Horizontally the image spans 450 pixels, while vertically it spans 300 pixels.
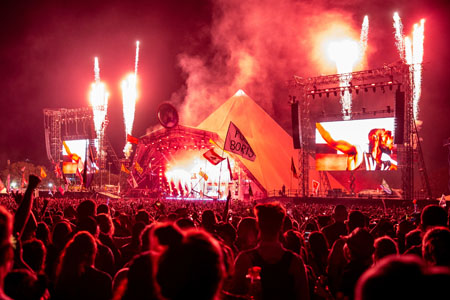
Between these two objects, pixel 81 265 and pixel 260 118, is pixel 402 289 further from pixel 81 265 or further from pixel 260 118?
pixel 260 118

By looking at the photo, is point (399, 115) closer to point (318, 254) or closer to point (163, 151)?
point (318, 254)

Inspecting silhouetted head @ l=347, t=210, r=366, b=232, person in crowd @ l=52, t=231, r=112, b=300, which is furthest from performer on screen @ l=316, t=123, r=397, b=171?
person in crowd @ l=52, t=231, r=112, b=300

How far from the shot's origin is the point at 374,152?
1506 inches

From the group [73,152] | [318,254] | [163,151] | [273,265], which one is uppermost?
[73,152]

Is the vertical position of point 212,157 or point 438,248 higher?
point 212,157

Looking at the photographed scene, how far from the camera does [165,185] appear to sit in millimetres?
55781

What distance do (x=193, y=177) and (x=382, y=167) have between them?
23552 millimetres

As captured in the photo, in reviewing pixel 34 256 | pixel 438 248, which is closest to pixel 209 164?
pixel 34 256

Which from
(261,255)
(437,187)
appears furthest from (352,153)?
(261,255)

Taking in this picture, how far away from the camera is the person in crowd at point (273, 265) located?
351 cm

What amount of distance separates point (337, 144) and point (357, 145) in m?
1.96

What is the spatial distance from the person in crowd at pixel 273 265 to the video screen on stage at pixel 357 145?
1429 inches

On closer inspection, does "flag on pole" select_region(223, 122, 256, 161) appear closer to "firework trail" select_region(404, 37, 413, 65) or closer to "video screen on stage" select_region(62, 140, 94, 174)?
"firework trail" select_region(404, 37, 413, 65)

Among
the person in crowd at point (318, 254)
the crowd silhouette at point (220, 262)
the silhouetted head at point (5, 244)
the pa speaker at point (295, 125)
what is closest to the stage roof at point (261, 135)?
the pa speaker at point (295, 125)
